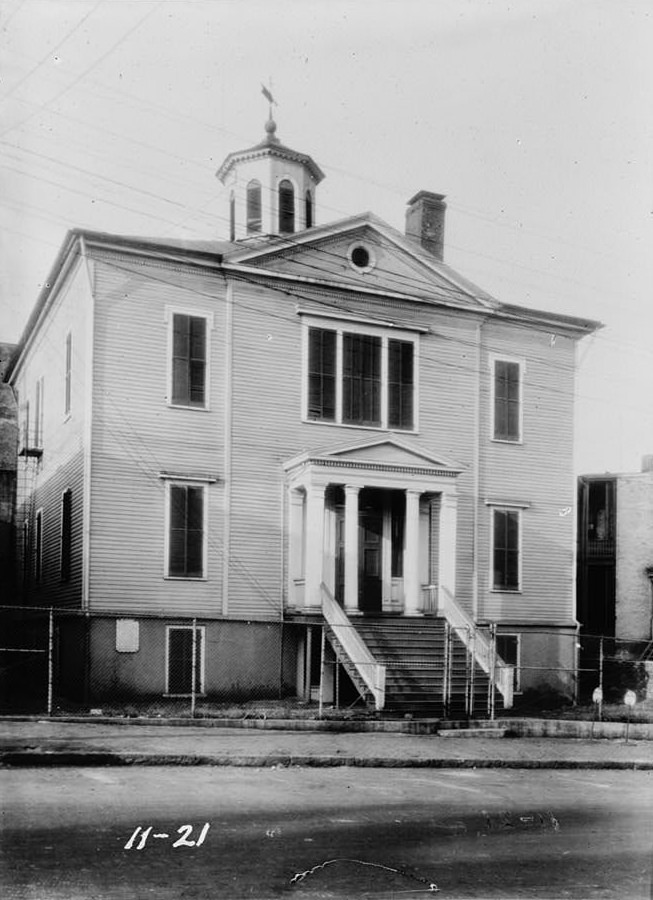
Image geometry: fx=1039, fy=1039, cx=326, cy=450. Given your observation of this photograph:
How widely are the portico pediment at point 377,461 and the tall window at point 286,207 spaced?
603 centimetres

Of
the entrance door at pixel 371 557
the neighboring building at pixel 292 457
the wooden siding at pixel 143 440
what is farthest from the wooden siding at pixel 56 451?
the entrance door at pixel 371 557

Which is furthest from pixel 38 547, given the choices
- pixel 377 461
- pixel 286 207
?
pixel 286 207

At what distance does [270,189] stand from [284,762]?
16.1 metres

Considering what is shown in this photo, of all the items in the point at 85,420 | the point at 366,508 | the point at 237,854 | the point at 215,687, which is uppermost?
the point at 85,420

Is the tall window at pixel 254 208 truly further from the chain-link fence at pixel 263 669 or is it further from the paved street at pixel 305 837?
the paved street at pixel 305 837

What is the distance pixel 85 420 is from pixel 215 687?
19.9ft

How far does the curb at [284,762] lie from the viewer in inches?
481

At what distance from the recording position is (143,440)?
70.3ft

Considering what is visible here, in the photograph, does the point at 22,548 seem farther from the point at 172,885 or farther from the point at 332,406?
the point at 172,885

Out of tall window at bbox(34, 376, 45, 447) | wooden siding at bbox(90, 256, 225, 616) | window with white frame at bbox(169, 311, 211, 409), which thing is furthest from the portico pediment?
tall window at bbox(34, 376, 45, 447)

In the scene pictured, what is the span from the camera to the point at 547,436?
26.2 metres

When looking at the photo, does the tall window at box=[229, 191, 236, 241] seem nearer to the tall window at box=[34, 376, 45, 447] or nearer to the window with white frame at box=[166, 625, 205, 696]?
the tall window at box=[34, 376, 45, 447]

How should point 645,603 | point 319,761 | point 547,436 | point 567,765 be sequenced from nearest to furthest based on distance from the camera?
1. point 319,761
2. point 567,765
3. point 547,436
4. point 645,603

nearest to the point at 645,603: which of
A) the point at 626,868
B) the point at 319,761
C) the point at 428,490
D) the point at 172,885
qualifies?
the point at 428,490
